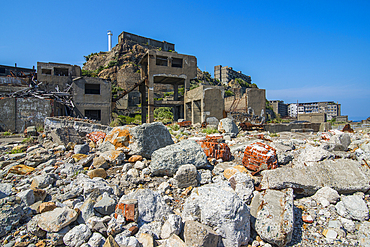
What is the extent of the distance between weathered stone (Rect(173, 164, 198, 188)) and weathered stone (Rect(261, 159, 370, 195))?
1360mm

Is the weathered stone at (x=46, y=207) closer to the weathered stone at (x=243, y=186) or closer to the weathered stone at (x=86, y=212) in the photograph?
the weathered stone at (x=86, y=212)

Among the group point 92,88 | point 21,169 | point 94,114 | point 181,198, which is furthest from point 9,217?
point 92,88

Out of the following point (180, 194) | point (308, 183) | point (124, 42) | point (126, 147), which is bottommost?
point (180, 194)

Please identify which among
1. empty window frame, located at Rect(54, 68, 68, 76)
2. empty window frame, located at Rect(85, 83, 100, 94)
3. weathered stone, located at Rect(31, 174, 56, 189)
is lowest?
weathered stone, located at Rect(31, 174, 56, 189)

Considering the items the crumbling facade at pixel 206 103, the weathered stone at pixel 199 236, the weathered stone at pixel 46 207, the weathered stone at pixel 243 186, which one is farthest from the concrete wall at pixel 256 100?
the weathered stone at pixel 46 207

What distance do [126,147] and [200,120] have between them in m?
12.5

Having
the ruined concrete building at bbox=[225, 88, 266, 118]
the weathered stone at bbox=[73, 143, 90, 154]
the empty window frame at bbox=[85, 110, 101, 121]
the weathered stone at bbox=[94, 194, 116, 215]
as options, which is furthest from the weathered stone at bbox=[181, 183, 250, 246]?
the empty window frame at bbox=[85, 110, 101, 121]

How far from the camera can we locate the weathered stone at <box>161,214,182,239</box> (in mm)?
2662

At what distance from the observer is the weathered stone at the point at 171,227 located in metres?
2.66

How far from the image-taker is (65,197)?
3246 mm

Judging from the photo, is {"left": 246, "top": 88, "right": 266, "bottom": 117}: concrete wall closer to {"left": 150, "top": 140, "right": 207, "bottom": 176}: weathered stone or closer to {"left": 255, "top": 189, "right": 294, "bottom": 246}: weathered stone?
{"left": 150, "top": 140, "right": 207, "bottom": 176}: weathered stone

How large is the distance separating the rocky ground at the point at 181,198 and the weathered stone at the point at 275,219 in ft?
0.04

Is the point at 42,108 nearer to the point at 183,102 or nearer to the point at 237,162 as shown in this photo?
the point at 183,102

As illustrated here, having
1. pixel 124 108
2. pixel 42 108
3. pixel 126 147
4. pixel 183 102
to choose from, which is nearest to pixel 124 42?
pixel 124 108
